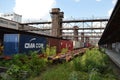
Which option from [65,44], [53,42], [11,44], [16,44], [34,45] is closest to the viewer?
[16,44]

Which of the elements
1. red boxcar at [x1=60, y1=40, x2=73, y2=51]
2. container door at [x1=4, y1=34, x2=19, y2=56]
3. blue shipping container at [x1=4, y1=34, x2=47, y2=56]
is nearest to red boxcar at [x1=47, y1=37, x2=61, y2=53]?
red boxcar at [x1=60, y1=40, x2=73, y2=51]

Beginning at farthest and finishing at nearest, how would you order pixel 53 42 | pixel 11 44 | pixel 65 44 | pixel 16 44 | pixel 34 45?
1. pixel 65 44
2. pixel 53 42
3. pixel 34 45
4. pixel 11 44
5. pixel 16 44

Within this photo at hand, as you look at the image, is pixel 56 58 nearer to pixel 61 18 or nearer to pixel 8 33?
pixel 8 33

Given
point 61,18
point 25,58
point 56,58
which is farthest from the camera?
point 61,18

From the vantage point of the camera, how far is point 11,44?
1614 centimetres

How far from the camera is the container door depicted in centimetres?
1589

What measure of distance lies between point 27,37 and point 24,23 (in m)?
72.3

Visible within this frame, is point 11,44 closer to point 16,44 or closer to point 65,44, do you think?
point 16,44

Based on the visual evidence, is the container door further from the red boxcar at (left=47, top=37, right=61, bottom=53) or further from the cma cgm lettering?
the red boxcar at (left=47, top=37, right=61, bottom=53)

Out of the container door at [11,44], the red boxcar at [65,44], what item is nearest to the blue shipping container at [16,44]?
the container door at [11,44]

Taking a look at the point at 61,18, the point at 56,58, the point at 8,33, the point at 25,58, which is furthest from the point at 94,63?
the point at 61,18

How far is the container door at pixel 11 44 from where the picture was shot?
15891 millimetres

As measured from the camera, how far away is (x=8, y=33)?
1756 cm

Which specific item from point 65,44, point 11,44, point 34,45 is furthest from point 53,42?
point 11,44
